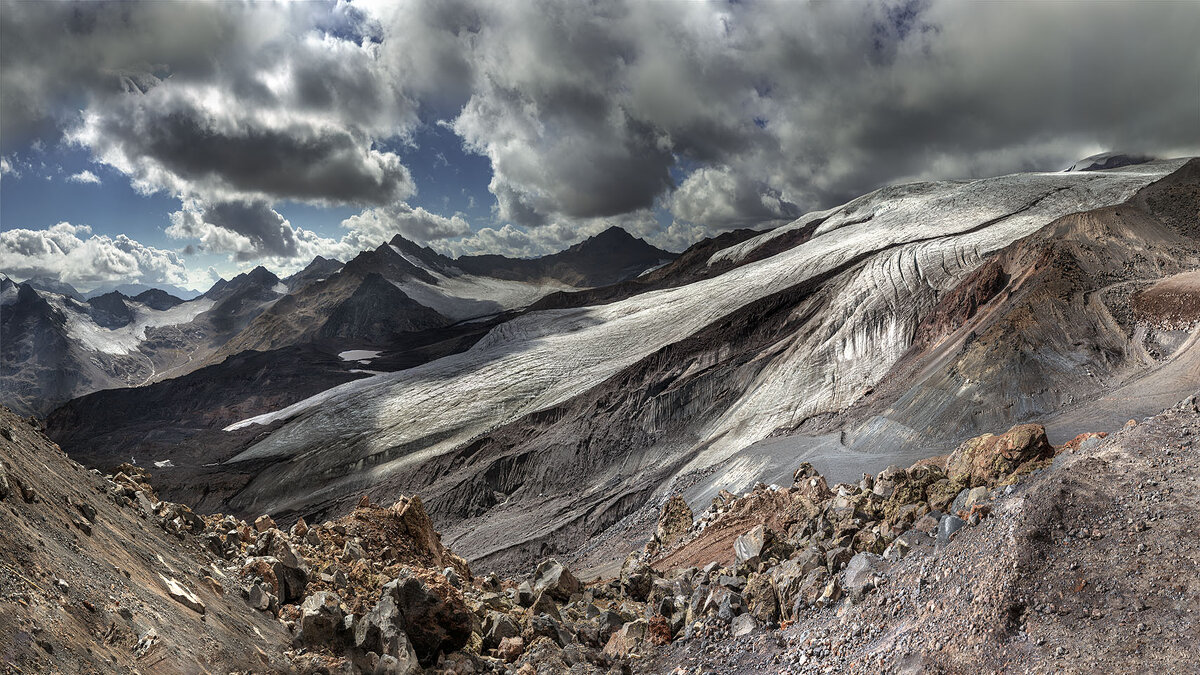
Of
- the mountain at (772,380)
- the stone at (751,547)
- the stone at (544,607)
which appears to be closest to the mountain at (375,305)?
the mountain at (772,380)

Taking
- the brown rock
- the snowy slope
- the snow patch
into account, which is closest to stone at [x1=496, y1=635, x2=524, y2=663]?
the brown rock

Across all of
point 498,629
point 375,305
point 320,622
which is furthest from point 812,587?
point 375,305

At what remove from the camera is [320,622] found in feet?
26.5

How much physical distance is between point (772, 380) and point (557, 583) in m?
26.3

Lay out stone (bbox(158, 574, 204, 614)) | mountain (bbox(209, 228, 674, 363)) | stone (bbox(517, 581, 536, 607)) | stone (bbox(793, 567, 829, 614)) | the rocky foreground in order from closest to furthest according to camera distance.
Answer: the rocky foreground, stone (bbox(158, 574, 204, 614)), stone (bbox(793, 567, 829, 614)), stone (bbox(517, 581, 536, 607)), mountain (bbox(209, 228, 674, 363))

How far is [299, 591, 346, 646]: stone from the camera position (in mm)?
8016

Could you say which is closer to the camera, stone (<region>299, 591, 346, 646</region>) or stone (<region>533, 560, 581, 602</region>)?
stone (<region>299, 591, 346, 646</region>)

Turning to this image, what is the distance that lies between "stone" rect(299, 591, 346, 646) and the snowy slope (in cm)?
2585

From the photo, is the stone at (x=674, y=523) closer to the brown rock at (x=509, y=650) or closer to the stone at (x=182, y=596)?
the brown rock at (x=509, y=650)

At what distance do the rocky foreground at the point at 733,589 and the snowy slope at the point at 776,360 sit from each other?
22.0 metres

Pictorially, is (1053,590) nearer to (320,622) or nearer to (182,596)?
(320,622)

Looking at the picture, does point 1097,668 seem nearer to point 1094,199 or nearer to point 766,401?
point 766,401

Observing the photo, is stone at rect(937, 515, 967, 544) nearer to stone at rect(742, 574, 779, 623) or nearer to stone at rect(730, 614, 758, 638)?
stone at rect(742, 574, 779, 623)

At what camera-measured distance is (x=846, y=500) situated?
1183 cm
